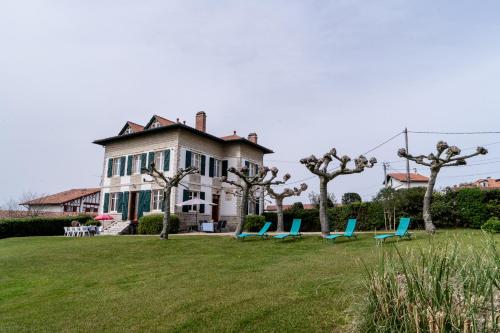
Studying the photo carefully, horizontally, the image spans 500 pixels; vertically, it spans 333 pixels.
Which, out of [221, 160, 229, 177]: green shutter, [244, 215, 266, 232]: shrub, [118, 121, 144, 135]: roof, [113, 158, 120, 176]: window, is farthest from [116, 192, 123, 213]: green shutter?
[244, 215, 266, 232]: shrub

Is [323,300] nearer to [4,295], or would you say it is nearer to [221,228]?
[4,295]

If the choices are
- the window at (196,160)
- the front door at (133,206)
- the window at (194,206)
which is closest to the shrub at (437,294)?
the window at (194,206)

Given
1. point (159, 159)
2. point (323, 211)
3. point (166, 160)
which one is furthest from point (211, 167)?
point (323, 211)

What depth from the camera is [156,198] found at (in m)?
25.2

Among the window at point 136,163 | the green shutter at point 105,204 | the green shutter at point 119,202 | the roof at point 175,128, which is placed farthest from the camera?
the green shutter at point 105,204

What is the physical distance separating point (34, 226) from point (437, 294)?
87.9ft

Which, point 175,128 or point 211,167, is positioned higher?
point 175,128

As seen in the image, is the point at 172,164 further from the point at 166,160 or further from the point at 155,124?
the point at 155,124

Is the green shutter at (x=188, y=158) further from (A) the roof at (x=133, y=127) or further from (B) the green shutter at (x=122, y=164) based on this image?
(B) the green shutter at (x=122, y=164)

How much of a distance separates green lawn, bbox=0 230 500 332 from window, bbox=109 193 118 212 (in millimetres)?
15406

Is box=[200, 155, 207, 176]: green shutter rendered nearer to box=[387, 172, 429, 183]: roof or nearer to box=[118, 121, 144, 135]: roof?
box=[118, 121, 144, 135]: roof

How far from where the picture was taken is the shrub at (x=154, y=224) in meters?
22.6

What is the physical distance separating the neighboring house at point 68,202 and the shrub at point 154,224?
24.9m

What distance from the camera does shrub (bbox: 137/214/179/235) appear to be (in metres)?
22.6
